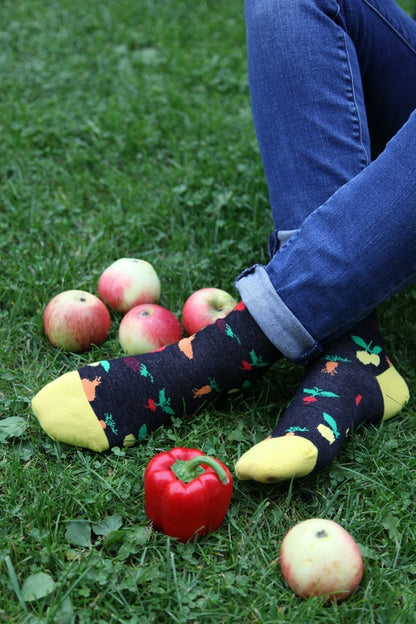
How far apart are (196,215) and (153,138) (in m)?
0.56

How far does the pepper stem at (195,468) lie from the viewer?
Result: 144 cm

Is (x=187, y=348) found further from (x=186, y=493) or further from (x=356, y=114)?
(x=356, y=114)

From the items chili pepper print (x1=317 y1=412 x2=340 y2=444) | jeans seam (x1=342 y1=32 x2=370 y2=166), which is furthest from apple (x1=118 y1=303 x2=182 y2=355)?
jeans seam (x1=342 y1=32 x2=370 y2=166)

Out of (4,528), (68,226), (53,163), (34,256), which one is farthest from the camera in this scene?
(53,163)

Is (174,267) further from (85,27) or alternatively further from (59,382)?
(85,27)

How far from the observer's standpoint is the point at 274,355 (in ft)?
5.69

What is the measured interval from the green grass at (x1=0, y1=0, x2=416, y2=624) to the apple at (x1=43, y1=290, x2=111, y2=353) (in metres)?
0.04

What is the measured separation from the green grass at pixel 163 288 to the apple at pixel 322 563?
31mm

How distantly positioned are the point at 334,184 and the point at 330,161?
62 mm

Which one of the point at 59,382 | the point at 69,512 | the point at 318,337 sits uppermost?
the point at 318,337

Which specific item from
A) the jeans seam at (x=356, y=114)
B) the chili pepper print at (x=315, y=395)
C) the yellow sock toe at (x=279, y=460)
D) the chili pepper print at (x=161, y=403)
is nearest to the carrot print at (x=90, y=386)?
the chili pepper print at (x=161, y=403)

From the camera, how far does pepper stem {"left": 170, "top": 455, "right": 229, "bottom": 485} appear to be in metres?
1.44

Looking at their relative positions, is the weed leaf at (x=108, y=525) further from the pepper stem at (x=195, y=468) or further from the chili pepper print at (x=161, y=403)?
the chili pepper print at (x=161, y=403)

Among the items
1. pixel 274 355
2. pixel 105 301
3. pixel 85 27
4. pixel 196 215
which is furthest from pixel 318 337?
pixel 85 27
